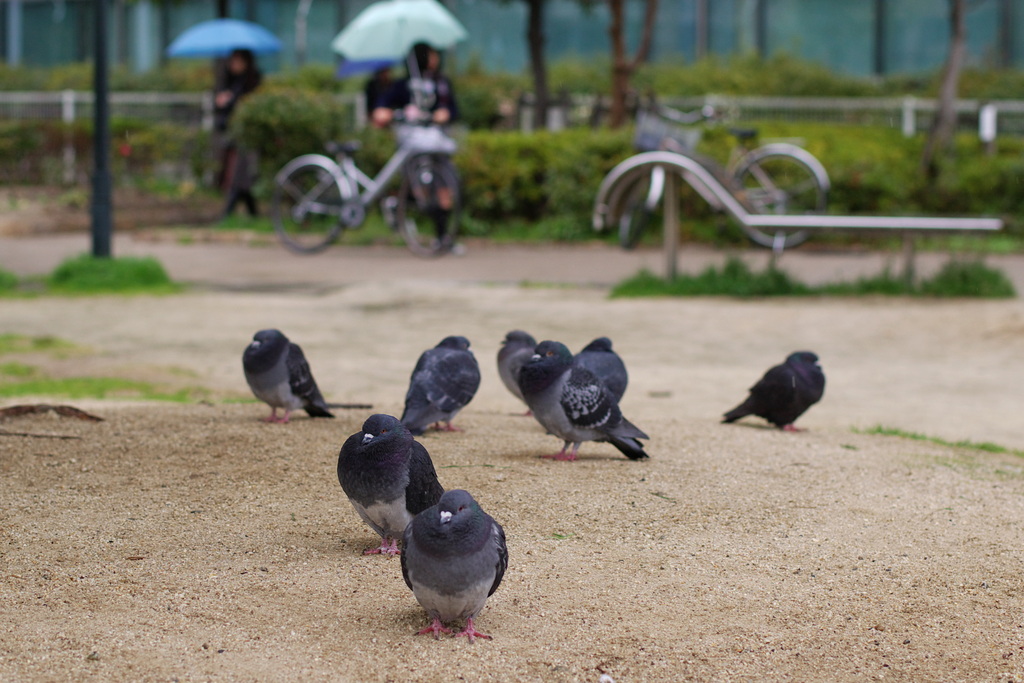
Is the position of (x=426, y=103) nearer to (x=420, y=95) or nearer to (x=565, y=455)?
(x=420, y=95)

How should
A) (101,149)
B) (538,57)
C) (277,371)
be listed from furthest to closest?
1. (538,57)
2. (101,149)
3. (277,371)

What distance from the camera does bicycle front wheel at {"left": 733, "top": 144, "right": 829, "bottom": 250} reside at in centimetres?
1412

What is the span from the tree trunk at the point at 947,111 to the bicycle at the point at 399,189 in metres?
6.08

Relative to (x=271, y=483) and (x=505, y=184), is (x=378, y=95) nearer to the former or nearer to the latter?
(x=505, y=184)

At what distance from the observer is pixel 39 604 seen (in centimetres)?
377

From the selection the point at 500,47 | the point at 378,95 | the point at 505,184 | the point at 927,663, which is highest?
the point at 500,47

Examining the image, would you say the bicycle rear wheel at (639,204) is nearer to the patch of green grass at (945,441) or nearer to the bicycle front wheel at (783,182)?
the bicycle front wheel at (783,182)

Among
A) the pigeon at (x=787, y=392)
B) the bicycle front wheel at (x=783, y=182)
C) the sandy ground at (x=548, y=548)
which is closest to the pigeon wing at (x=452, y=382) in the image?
the sandy ground at (x=548, y=548)

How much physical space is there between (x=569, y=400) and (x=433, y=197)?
28.8 ft

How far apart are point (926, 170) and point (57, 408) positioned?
1255cm

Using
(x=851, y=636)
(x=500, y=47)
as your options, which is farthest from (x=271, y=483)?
(x=500, y=47)

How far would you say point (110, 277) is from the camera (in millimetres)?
11609

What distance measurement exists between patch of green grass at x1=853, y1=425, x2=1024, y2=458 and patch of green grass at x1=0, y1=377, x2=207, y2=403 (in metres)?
3.48

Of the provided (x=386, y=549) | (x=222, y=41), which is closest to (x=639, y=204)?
(x=222, y=41)
